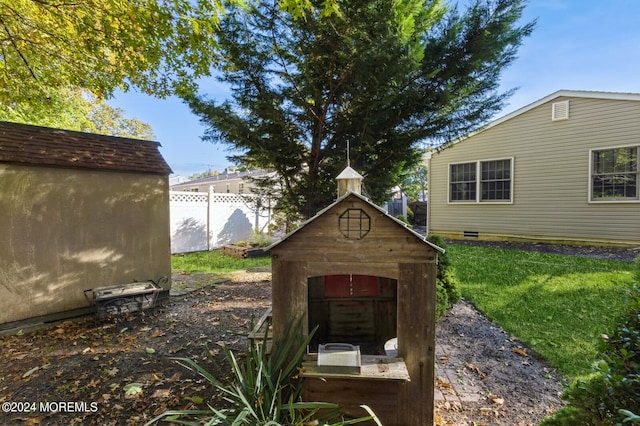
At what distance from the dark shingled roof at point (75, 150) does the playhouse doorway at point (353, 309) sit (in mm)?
3938

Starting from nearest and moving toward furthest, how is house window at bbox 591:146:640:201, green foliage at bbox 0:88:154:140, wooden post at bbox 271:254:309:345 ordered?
wooden post at bbox 271:254:309:345, green foliage at bbox 0:88:154:140, house window at bbox 591:146:640:201

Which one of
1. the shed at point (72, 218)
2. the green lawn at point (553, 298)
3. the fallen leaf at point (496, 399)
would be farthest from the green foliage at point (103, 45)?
the green lawn at point (553, 298)

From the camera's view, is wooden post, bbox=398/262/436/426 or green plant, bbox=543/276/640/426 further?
wooden post, bbox=398/262/436/426

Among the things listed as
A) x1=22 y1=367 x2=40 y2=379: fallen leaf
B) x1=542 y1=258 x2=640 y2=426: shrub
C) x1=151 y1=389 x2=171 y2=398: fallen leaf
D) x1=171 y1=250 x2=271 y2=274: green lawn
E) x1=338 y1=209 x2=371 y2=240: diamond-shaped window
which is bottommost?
x1=151 y1=389 x2=171 y2=398: fallen leaf

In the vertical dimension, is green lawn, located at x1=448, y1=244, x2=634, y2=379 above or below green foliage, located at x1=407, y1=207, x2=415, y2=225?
below

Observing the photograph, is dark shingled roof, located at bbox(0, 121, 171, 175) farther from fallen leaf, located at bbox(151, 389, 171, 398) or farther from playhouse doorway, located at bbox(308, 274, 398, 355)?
playhouse doorway, located at bbox(308, 274, 398, 355)

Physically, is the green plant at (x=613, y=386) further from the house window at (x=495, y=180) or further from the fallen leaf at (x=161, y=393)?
the house window at (x=495, y=180)

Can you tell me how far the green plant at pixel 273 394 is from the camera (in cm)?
187

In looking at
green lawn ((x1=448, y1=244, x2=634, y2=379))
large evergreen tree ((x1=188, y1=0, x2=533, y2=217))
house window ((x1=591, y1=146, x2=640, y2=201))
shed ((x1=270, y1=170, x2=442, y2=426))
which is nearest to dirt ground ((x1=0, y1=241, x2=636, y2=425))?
green lawn ((x1=448, y1=244, x2=634, y2=379))

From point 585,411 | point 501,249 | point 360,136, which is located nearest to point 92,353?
point 585,411

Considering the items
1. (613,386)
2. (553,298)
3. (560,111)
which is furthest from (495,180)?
(613,386)

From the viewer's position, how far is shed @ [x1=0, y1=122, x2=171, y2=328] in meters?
4.14

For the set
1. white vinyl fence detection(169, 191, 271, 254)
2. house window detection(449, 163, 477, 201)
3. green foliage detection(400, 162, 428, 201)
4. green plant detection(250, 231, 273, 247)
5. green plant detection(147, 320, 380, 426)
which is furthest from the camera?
house window detection(449, 163, 477, 201)

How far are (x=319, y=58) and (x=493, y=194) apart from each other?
936 centimetres
